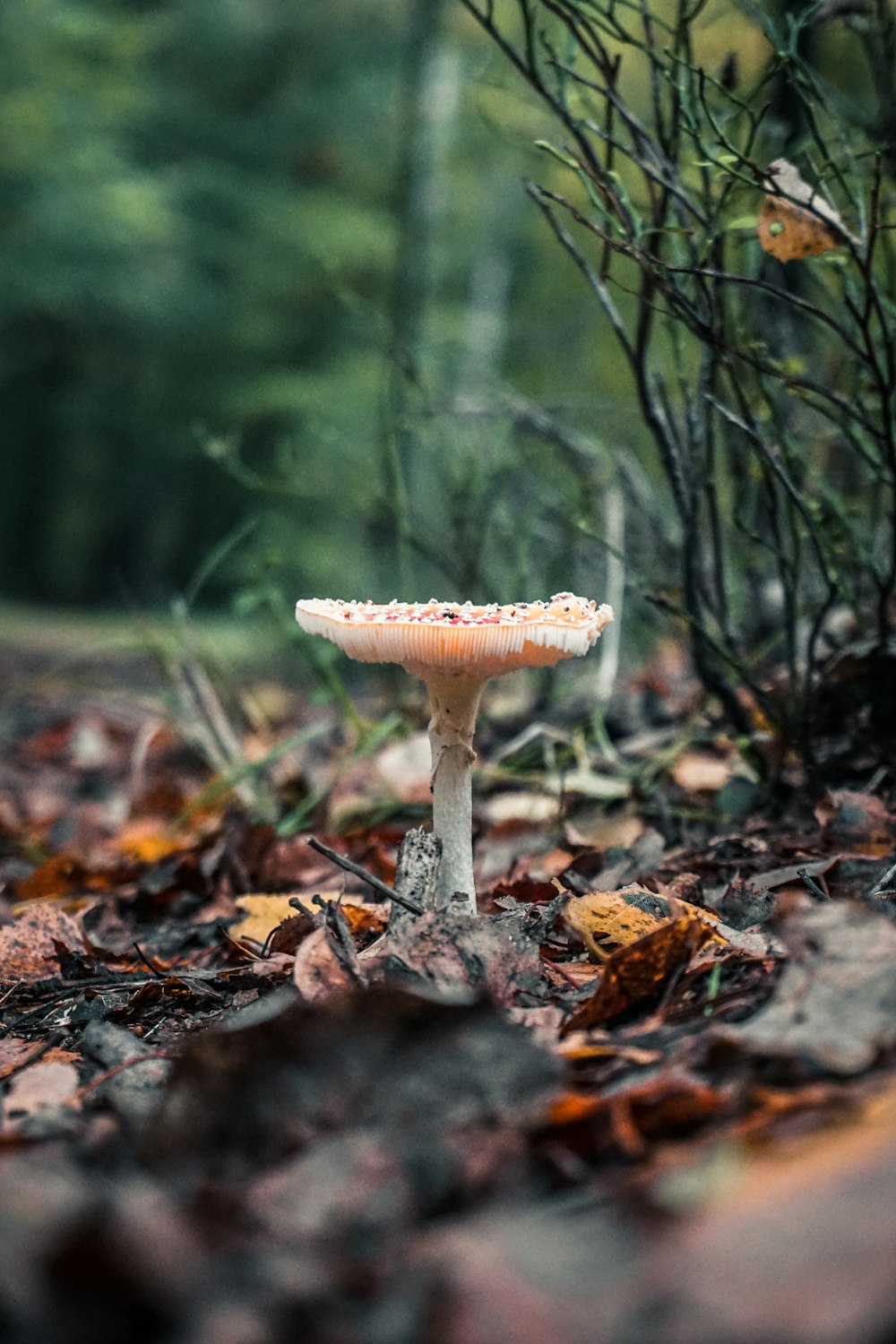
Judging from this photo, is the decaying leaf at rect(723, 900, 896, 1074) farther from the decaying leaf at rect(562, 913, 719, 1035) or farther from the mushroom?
the mushroom

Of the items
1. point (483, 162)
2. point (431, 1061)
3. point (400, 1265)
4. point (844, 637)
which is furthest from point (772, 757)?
point (483, 162)

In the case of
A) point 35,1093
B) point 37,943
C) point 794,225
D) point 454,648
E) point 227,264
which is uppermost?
point 227,264

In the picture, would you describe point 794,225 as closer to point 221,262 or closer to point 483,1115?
point 483,1115

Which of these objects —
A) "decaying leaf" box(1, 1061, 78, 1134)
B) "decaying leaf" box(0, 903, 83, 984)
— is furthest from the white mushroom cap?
"decaying leaf" box(0, 903, 83, 984)

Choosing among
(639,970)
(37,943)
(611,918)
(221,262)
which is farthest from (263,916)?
(221,262)

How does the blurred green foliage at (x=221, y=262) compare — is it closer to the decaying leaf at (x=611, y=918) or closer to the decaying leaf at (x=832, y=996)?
the decaying leaf at (x=611, y=918)

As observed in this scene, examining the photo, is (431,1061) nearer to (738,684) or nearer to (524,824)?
(524,824)

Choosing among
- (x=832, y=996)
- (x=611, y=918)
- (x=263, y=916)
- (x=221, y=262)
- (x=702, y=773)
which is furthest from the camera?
(x=221, y=262)
